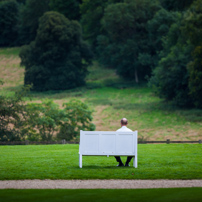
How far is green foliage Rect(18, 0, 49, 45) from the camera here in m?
79.2

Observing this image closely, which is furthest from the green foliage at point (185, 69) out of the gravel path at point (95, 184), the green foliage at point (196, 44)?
the gravel path at point (95, 184)

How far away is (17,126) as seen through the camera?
965 inches

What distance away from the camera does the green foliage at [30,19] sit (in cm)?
7925

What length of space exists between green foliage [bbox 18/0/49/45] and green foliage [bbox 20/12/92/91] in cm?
1740

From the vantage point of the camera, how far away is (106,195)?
278 inches

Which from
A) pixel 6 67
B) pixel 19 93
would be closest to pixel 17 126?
pixel 19 93

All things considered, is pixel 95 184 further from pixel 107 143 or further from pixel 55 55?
pixel 55 55

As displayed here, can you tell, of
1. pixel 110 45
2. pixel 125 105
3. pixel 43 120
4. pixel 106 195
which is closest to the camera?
pixel 106 195

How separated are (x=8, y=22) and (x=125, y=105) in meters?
44.1

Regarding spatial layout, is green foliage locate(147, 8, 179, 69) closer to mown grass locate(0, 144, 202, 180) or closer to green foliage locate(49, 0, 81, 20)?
green foliage locate(49, 0, 81, 20)

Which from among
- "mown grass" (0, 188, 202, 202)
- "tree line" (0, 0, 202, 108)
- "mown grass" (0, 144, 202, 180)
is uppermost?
"tree line" (0, 0, 202, 108)

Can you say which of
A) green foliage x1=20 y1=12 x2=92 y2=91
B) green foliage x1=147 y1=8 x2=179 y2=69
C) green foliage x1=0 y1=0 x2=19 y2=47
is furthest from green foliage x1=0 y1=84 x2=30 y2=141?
green foliage x1=0 y1=0 x2=19 y2=47

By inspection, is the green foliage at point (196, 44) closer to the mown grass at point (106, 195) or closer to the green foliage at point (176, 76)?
the green foliage at point (176, 76)

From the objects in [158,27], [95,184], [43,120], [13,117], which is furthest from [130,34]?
[95,184]
